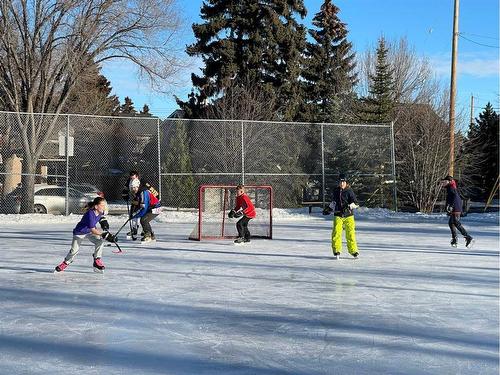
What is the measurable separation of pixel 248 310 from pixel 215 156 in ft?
48.1

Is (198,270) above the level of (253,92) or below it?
below

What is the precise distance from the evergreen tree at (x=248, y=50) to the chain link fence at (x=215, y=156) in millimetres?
8986

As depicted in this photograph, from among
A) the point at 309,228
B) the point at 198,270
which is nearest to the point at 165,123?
the point at 309,228

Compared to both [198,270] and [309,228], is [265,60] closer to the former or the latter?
[309,228]

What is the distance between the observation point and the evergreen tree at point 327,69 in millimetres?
33625

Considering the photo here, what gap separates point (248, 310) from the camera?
20.7 ft

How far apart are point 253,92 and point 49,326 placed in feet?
80.4

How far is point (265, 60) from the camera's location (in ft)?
102

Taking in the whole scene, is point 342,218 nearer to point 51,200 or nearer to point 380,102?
point 51,200

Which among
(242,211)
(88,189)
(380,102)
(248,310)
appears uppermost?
(380,102)

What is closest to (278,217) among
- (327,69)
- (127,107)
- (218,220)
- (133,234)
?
(218,220)

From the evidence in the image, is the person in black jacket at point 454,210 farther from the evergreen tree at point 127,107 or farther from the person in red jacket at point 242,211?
the evergreen tree at point 127,107

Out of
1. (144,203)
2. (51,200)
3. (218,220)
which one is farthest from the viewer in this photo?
(51,200)

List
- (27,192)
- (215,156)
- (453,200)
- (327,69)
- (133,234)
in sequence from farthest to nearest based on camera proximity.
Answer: (327,69) → (215,156) → (27,192) → (133,234) → (453,200)
